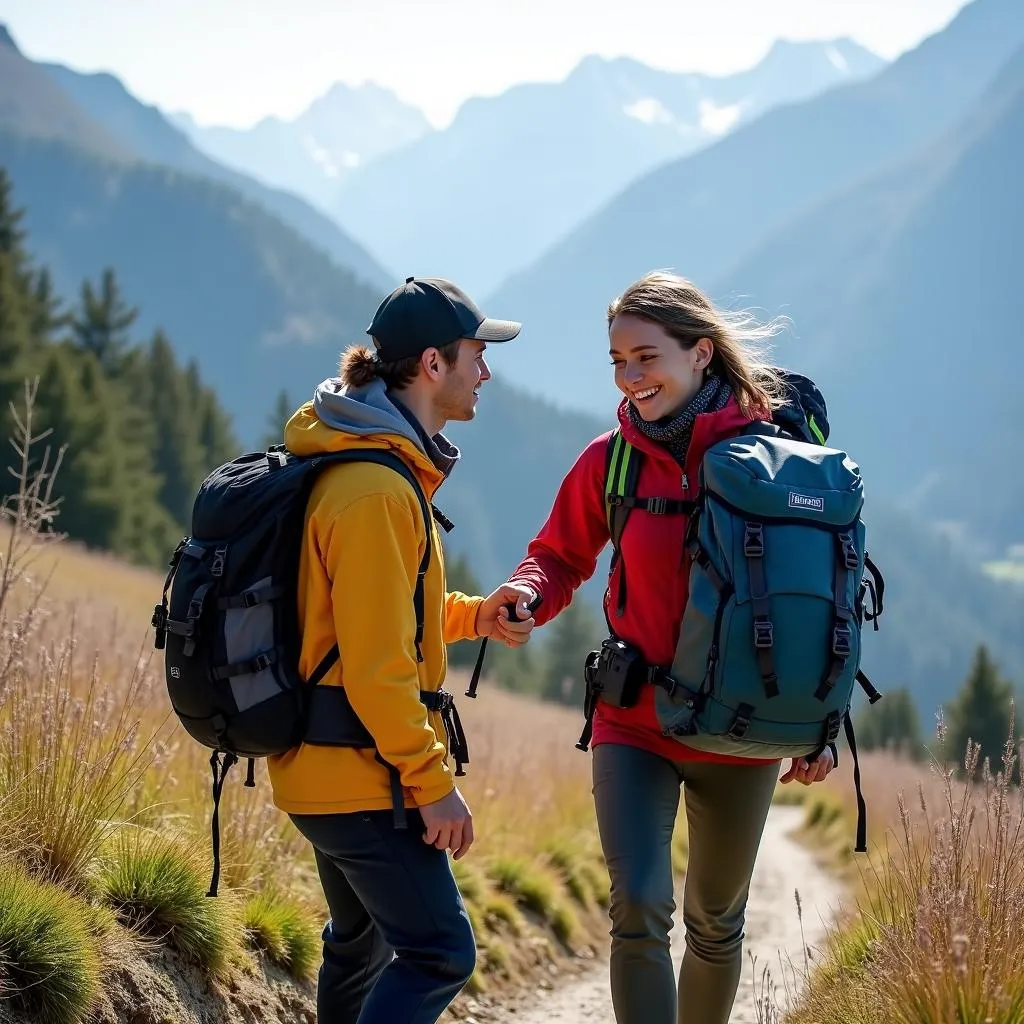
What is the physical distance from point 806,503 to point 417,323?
107 centimetres

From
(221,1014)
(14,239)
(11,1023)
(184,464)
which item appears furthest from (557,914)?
(184,464)

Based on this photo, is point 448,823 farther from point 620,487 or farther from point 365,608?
point 620,487

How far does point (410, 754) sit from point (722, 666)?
33.2 inches

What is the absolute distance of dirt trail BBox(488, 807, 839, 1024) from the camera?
512 centimetres

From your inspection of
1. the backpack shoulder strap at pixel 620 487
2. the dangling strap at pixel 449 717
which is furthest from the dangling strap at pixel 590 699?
the dangling strap at pixel 449 717

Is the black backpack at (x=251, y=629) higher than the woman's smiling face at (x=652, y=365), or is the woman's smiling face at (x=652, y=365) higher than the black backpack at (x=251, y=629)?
the woman's smiling face at (x=652, y=365)

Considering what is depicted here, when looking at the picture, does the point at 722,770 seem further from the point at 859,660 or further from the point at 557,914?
the point at 557,914

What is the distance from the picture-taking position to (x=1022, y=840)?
3279 millimetres

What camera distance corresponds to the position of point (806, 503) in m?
3.18

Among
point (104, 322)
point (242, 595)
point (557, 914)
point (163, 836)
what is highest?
point (104, 322)

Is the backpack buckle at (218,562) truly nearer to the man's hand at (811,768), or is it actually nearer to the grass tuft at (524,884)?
the man's hand at (811,768)

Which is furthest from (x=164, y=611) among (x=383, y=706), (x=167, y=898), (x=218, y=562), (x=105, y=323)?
(x=105, y=323)

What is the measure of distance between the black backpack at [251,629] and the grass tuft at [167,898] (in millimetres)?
Answer: 1019

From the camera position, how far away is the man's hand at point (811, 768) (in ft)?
11.5
